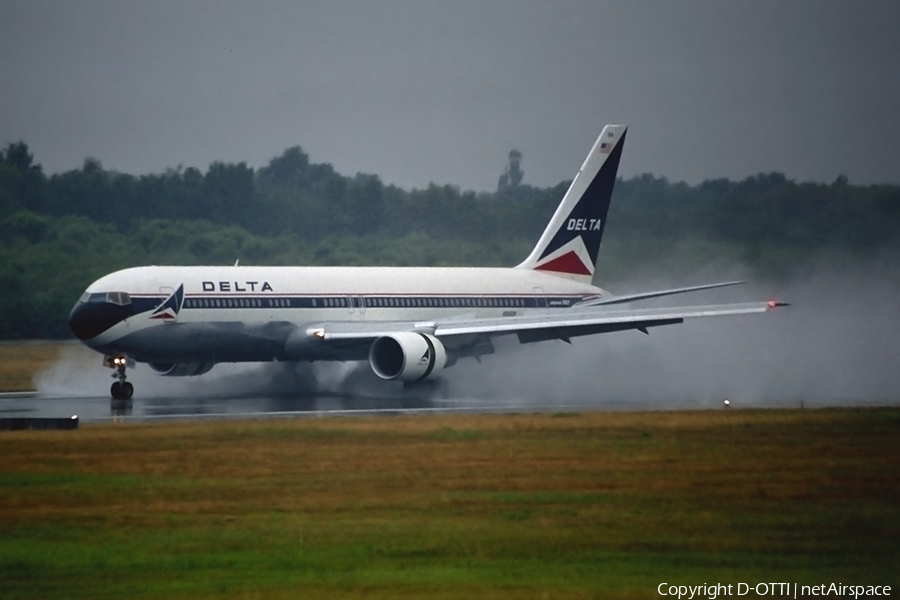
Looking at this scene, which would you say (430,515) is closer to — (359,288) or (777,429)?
Answer: (777,429)

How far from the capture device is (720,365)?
43250 millimetres

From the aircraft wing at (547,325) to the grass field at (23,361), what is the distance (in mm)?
9778

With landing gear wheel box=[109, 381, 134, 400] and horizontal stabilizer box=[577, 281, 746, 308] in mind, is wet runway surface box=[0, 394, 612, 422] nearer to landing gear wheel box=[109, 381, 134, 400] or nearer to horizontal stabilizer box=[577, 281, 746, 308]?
landing gear wheel box=[109, 381, 134, 400]

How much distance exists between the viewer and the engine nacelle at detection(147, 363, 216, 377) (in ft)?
126

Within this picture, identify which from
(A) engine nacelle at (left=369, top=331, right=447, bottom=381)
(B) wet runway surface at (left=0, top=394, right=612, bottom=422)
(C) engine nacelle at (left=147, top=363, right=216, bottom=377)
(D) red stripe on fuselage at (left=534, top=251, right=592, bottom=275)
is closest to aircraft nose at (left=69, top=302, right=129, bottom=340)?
(B) wet runway surface at (left=0, top=394, right=612, bottom=422)

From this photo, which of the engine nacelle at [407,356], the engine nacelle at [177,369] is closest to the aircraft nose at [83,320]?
the engine nacelle at [177,369]

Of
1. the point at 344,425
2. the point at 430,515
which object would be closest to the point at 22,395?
the point at 344,425

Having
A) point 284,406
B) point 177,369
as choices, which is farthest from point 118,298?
point 284,406

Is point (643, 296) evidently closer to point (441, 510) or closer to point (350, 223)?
point (441, 510)

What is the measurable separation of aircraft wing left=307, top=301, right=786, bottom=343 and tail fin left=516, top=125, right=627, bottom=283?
6.03 metres

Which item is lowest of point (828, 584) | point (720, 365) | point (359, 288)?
point (828, 584)

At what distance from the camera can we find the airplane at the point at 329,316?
3591 cm

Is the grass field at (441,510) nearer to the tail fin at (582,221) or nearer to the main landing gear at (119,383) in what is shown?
the main landing gear at (119,383)

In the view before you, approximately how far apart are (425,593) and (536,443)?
1190cm
